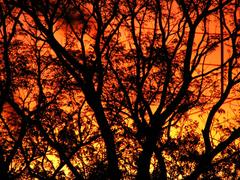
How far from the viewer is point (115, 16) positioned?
50.1 feet

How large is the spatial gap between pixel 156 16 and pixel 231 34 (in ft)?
8.86

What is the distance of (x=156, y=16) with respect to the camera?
15.1 m

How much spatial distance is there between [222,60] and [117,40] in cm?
432

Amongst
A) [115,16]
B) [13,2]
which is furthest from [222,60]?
[13,2]

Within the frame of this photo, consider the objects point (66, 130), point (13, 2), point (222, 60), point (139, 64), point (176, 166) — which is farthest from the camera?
point (176, 166)

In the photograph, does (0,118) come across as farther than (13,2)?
Yes

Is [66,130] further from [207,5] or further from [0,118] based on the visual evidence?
[207,5]

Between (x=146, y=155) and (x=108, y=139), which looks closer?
(x=108, y=139)

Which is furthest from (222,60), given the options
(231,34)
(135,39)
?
(135,39)

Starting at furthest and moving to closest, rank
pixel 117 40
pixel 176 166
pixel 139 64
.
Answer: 1. pixel 176 166
2. pixel 117 40
3. pixel 139 64

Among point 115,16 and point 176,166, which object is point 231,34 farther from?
point 176,166

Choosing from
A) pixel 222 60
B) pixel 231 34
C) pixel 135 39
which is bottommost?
pixel 222 60

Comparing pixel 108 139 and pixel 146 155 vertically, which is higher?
pixel 108 139

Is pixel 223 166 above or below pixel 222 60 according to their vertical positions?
above
